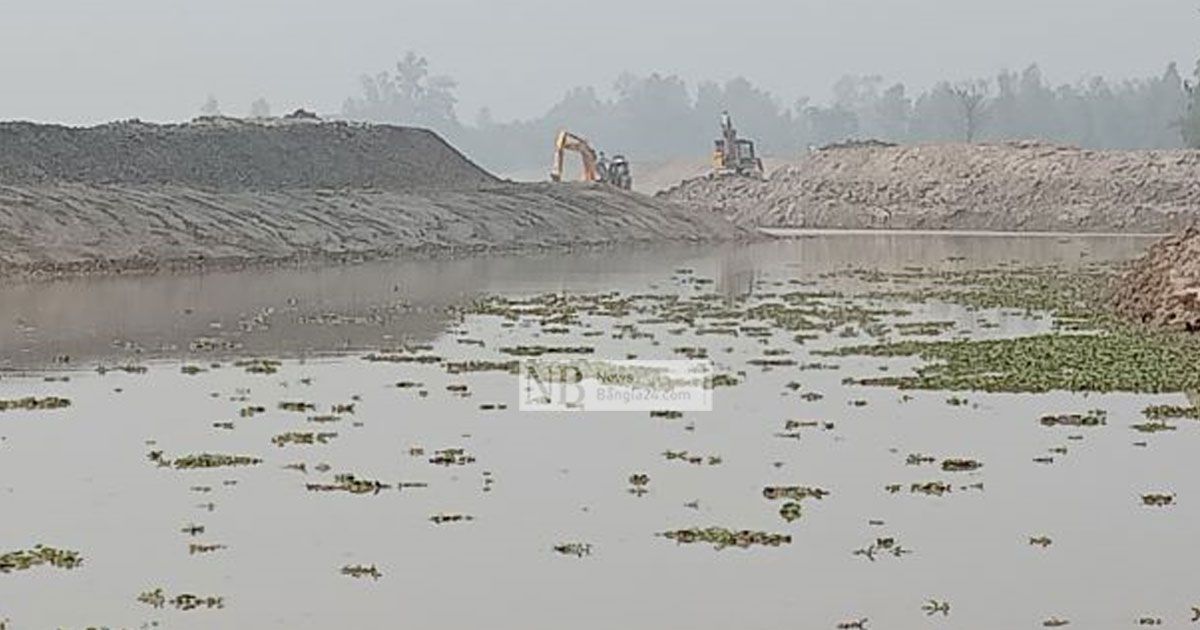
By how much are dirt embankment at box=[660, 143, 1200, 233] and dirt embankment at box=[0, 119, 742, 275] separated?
21868 mm

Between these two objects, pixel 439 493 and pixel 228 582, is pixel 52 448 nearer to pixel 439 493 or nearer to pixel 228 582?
pixel 439 493

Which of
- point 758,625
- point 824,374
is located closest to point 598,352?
point 824,374

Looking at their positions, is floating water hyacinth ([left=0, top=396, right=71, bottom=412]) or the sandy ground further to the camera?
the sandy ground

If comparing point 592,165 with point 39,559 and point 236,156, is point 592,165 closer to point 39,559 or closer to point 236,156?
point 236,156

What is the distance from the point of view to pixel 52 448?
57.8 ft

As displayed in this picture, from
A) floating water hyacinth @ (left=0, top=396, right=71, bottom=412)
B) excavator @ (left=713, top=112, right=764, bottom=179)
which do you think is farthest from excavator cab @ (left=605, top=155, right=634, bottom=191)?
floating water hyacinth @ (left=0, top=396, right=71, bottom=412)

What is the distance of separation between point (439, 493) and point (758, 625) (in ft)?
15.0

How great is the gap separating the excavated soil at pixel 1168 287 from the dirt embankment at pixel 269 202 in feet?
75.4

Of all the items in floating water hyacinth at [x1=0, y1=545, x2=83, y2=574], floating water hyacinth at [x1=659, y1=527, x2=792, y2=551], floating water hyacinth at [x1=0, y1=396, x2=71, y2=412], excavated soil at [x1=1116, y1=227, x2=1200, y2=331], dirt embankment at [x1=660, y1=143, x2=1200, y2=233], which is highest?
A: dirt embankment at [x1=660, y1=143, x2=1200, y2=233]

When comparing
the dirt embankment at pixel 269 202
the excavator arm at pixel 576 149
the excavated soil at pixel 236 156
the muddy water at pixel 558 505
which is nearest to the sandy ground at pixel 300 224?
the dirt embankment at pixel 269 202

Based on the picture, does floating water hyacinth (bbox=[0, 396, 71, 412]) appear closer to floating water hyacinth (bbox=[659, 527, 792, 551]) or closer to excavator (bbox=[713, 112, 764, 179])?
floating water hyacinth (bbox=[659, 527, 792, 551])

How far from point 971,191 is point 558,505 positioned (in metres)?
83.5

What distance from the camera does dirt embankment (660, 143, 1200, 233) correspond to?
298 feet

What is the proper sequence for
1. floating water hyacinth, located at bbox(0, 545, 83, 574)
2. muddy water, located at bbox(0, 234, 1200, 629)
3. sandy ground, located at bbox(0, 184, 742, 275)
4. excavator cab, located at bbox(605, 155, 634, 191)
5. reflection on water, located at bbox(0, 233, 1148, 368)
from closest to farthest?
muddy water, located at bbox(0, 234, 1200, 629)
floating water hyacinth, located at bbox(0, 545, 83, 574)
reflection on water, located at bbox(0, 233, 1148, 368)
sandy ground, located at bbox(0, 184, 742, 275)
excavator cab, located at bbox(605, 155, 634, 191)
